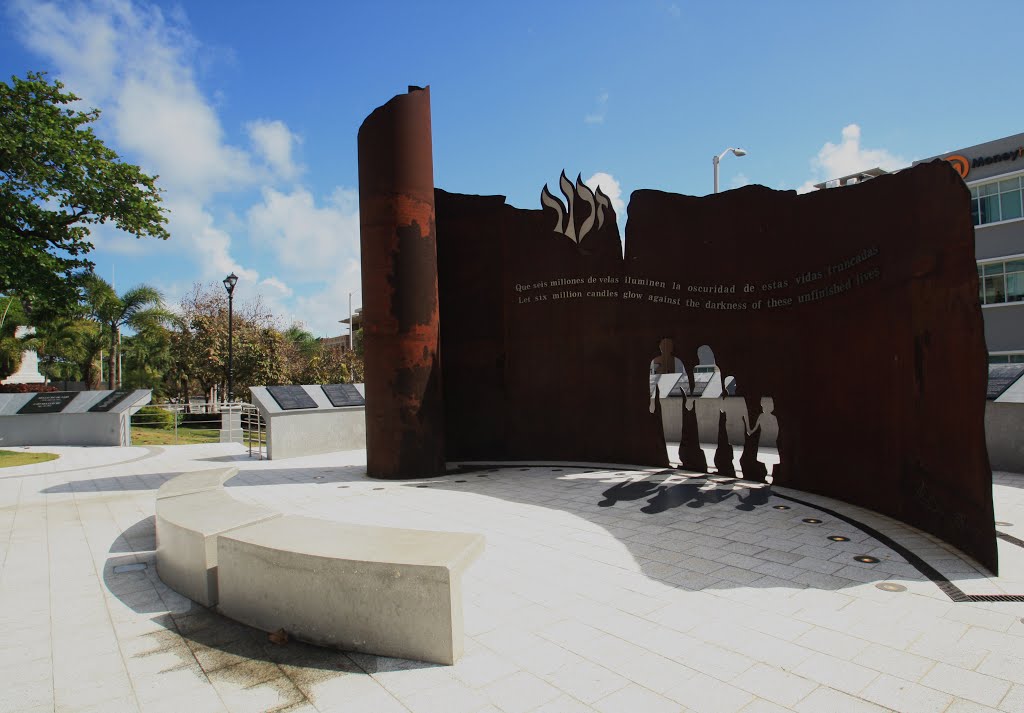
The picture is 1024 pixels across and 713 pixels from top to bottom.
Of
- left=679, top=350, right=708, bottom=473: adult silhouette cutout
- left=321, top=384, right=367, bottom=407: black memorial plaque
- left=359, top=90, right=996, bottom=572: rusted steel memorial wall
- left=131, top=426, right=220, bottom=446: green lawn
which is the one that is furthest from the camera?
left=131, top=426, right=220, bottom=446: green lawn

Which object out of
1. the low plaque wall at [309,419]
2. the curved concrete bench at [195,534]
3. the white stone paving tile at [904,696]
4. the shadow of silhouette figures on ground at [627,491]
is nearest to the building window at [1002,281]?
the shadow of silhouette figures on ground at [627,491]

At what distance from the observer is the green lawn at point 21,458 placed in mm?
13673

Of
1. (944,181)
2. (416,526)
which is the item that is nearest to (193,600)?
(416,526)

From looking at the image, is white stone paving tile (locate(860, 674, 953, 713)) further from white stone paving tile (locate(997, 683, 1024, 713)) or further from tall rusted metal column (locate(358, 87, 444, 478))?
tall rusted metal column (locate(358, 87, 444, 478))

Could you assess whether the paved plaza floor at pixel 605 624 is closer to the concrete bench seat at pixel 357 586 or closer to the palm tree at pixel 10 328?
the concrete bench seat at pixel 357 586

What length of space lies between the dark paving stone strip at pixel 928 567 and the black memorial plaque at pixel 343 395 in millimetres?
11368

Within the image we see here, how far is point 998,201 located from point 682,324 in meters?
27.5

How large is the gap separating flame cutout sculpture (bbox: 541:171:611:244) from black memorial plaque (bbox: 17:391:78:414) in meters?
17.0

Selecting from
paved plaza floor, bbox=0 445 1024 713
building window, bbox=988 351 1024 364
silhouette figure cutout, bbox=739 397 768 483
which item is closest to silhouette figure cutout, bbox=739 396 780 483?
silhouette figure cutout, bbox=739 397 768 483

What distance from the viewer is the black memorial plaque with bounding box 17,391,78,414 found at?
1831cm

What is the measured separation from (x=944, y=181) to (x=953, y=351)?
1.77 meters

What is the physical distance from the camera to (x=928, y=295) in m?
6.12

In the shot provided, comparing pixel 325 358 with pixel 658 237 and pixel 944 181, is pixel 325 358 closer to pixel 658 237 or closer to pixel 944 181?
pixel 658 237

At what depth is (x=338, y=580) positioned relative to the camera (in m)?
→ 3.61
